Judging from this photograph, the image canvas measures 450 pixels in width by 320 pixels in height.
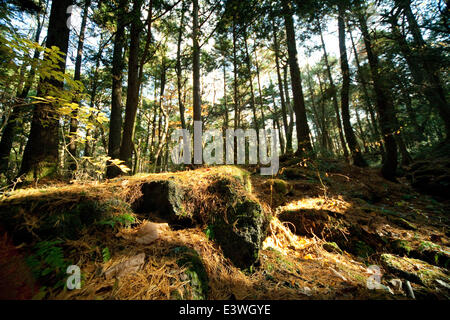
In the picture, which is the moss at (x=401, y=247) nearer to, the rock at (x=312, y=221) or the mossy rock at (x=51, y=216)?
the rock at (x=312, y=221)

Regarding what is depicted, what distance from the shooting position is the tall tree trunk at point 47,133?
8.79 ft

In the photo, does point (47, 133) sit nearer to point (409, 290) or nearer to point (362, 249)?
point (409, 290)

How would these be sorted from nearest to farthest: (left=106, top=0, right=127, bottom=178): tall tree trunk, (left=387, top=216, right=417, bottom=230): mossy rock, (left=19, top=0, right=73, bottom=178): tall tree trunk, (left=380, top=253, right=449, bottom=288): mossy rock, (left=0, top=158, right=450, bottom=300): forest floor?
(left=0, top=158, right=450, bottom=300): forest floor → (left=380, top=253, right=449, bottom=288): mossy rock → (left=19, top=0, right=73, bottom=178): tall tree trunk → (left=387, top=216, right=417, bottom=230): mossy rock → (left=106, top=0, right=127, bottom=178): tall tree trunk

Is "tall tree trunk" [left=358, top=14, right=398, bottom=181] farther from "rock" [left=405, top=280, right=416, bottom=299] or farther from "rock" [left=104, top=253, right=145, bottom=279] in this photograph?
"rock" [left=104, top=253, right=145, bottom=279]

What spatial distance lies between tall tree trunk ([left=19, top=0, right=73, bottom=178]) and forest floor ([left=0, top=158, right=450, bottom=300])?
1636mm

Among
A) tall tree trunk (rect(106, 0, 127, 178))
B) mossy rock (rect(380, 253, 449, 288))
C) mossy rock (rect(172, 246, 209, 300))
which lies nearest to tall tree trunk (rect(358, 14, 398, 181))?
mossy rock (rect(380, 253, 449, 288))

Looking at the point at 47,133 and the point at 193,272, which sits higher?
the point at 47,133

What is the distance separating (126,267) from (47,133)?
3.27m

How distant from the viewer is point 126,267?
3.78 feet

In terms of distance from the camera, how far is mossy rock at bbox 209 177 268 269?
1.75 metres

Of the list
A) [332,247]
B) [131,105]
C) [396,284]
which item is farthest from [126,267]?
[131,105]

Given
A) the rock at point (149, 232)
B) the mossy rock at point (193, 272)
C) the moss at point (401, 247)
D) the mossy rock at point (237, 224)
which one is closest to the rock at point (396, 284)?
the moss at point (401, 247)
